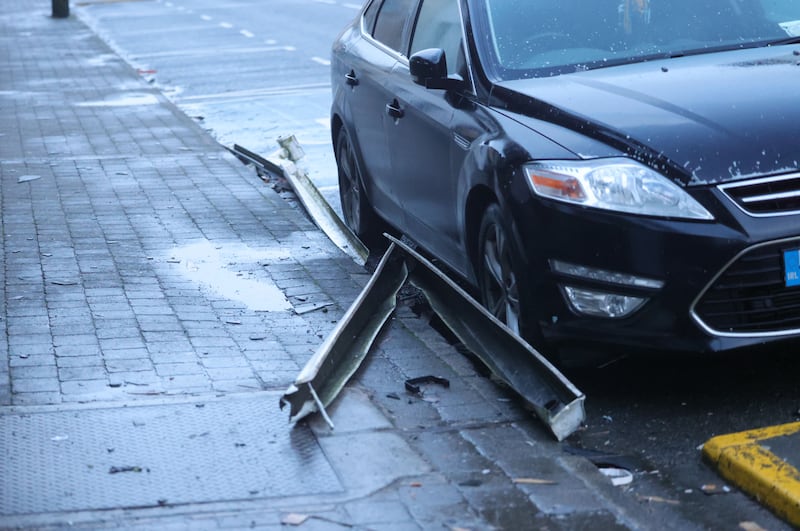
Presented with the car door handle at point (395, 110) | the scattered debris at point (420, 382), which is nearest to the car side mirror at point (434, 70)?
the car door handle at point (395, 110)

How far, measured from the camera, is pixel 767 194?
15.9ft

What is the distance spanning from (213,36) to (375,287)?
21.0 m

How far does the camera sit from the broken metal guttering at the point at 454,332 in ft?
16.4

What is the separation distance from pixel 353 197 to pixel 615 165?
370 centimetres

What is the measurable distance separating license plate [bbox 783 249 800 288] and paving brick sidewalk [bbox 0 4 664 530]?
0.97m

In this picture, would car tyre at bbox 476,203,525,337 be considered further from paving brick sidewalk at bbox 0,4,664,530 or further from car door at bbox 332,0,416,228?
car door at bbox 332,0,416,228

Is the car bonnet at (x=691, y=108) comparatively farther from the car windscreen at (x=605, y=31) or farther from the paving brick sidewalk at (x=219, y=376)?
the paving brick sidewalk at (x=219, y=376)

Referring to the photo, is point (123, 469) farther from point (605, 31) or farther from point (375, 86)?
point (375, 86)

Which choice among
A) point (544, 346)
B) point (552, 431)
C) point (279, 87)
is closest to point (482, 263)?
point (544, 346)

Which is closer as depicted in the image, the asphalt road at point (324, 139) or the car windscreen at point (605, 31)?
the asphalt road at point (324, 139)

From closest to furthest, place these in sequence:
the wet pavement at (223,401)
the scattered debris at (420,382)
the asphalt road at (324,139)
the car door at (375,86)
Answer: the wet pavement at (223,401) → the asphalt road at (324,139) → the scattered debris at (420,382) → the car door at (375,86)

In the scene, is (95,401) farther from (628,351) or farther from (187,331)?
(628,351)

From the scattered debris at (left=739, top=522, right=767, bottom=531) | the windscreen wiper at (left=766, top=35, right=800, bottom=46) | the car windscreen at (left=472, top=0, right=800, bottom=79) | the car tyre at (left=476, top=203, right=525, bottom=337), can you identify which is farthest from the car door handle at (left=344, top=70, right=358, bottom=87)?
the scattered debris at (left=739, top=522, right=767, bottom=531)

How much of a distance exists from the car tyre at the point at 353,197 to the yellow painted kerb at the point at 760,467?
12.3 ft
